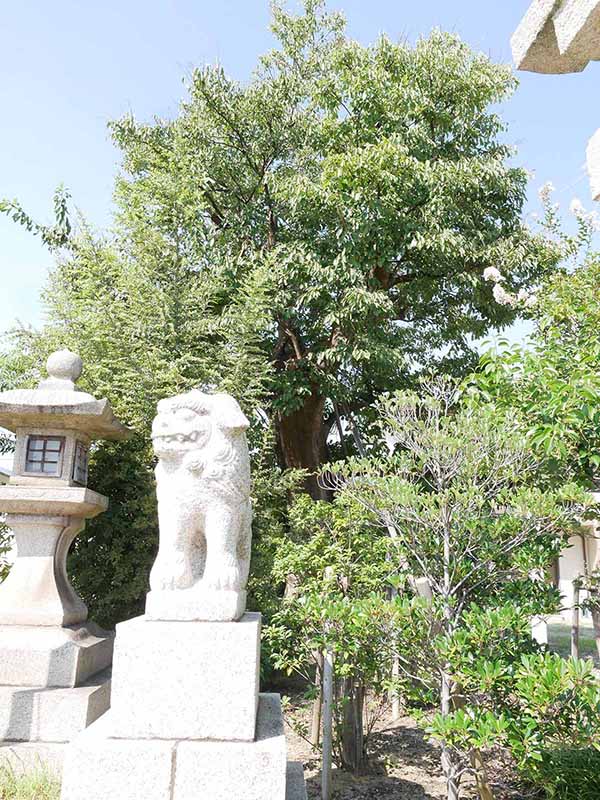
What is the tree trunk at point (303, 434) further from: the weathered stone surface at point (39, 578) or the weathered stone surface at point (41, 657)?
the weathered stone surface at point (41, 657)

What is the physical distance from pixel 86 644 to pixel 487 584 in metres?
3.23

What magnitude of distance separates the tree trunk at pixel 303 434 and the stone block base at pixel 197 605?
6387 millimetres

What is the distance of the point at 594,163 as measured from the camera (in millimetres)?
1518

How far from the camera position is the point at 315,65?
999 cm

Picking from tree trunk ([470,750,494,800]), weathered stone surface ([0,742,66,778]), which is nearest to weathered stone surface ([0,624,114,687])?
weathered stone surface ([0,742,66,778])

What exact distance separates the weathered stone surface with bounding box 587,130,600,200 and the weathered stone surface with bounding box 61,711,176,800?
282 cm

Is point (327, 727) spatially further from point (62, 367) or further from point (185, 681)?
point (62, 367)

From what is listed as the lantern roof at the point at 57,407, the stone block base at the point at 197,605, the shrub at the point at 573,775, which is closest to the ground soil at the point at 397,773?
the shrub at the point at 573,775

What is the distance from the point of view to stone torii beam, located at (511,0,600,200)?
1479 mm

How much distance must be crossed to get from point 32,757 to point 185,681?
94.4 inches

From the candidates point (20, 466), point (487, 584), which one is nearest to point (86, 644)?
point (20, 466)

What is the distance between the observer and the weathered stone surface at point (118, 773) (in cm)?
281

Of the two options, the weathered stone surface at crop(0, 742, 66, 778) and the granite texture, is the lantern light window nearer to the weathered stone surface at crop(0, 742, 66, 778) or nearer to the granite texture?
the weathered stone surface at crop(0, 742, 66, 778)

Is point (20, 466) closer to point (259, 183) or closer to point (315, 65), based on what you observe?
point (259, 183)
